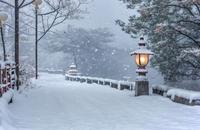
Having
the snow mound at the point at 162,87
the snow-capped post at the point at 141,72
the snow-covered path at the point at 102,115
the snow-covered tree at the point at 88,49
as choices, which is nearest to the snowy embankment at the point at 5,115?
the snow-covered path at the point at 102,115

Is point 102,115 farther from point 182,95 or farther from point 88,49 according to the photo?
point 88,49

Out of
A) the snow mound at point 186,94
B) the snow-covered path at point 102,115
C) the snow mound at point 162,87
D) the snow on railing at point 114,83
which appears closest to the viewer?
the snow-covered path at point 102,115

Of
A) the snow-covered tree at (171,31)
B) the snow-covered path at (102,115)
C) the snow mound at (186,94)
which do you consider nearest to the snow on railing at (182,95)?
the snow mound at (186,94)

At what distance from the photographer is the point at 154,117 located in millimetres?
12703

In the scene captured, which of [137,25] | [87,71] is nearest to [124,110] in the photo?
[137,25]

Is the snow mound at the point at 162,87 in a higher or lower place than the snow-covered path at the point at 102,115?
higher

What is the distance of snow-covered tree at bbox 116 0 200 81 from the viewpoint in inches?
880

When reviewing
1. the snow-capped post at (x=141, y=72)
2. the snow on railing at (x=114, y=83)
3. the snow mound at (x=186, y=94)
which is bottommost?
the snow on railing at (x=114, y=83)

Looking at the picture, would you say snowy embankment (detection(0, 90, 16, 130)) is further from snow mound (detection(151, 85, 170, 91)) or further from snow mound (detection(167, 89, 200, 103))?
snow mound (detection(151, 85, 170, 91))

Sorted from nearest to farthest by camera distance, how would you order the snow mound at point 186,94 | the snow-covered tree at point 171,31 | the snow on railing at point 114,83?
the snow mound at point 186,94, the snow-covered tree at point 171,31, the snow on railing at point 114,83

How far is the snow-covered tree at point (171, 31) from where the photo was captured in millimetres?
22344

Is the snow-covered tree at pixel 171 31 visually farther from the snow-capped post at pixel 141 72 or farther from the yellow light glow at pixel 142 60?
the yellow light glow at pixel 142 60

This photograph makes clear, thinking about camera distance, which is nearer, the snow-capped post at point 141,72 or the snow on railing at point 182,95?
the snow on railing at point 182,95

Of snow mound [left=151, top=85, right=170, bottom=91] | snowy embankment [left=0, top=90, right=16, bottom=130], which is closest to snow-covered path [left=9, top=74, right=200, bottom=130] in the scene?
snowy embankment [left=0, top=90, right=16, bottom=130]
